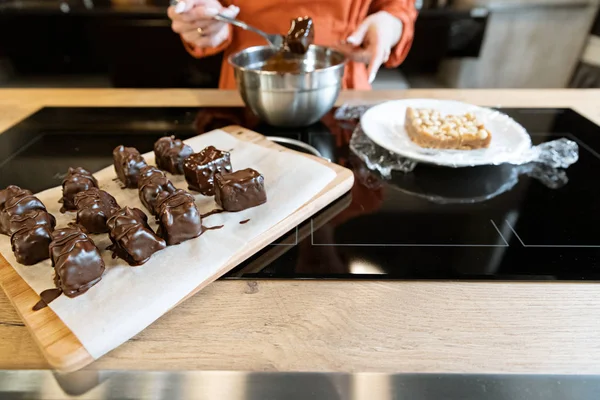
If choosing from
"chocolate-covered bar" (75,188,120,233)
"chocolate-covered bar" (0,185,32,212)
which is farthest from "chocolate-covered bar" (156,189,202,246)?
"chocolate-covered bar" (0,185,32,212)

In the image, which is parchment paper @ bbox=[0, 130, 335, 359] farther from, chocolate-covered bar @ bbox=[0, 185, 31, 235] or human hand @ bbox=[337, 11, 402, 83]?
human hand @ bbox=[337, 11, 402, 83]

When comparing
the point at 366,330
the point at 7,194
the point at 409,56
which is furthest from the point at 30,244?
the point at 409,56

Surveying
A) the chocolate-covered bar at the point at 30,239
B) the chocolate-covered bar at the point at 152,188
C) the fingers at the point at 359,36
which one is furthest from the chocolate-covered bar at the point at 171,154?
Answer: the fingers at the point at 359,36

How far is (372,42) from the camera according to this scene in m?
1.48

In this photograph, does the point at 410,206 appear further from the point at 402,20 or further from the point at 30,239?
the point at 402,20

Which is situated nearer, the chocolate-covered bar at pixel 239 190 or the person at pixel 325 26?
the chocolate-covered bar at pixel 239 190

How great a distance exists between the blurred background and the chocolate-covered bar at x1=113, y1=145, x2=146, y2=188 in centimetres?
221

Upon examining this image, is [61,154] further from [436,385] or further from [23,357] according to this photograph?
[436,385]

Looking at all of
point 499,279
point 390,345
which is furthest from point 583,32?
point 390,345

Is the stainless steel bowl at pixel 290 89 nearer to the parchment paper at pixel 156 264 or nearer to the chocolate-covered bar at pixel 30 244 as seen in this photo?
the parchment paper at pixel 156 264

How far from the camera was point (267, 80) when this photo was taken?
1251 mm

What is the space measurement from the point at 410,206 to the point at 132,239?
2.10 feet

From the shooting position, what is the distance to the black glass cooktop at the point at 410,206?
0.84 metres

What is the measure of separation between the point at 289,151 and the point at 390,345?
2.26 feet
